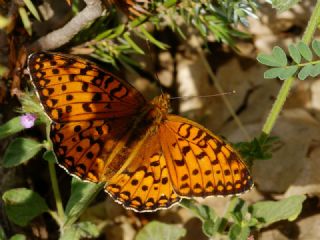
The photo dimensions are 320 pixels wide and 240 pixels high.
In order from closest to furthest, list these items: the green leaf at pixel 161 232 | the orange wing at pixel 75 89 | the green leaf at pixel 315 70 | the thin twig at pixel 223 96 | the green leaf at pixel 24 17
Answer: the green leaf at pixel 315 70 → the orange wing at pixel 75 89 → the green leaf at pixel 24 17 → the green leaf at pixel 161 232 → the thin twig at pixel 223 96

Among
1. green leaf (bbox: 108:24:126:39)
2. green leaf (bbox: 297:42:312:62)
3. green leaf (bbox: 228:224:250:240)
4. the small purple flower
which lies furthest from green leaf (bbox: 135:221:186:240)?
green leaf (bbox: 297:42:312:62)

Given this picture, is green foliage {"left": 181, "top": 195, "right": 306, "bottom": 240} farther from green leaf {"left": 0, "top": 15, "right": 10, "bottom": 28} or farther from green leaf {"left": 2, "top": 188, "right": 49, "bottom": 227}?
green leaf {"left": 0, "top": 15, "right": 10, "bottom": 28}

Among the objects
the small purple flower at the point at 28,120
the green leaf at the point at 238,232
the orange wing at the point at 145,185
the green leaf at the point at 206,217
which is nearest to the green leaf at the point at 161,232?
the green leaf at the point at 206,217

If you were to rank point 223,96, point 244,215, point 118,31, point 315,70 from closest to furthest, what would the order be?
point 315,70
point 244,215
point 118,31
point 223,96

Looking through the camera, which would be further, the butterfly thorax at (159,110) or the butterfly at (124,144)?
the butterfly thorax at (159,110)

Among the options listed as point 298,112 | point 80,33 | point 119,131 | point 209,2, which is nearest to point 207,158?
point 119,131

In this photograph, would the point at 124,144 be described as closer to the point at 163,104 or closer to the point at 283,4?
the point at 163,104

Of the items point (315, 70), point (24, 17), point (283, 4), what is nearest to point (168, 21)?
point (24, 17)

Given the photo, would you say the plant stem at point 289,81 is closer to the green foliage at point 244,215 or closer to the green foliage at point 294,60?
the green foliage at point 294,60
